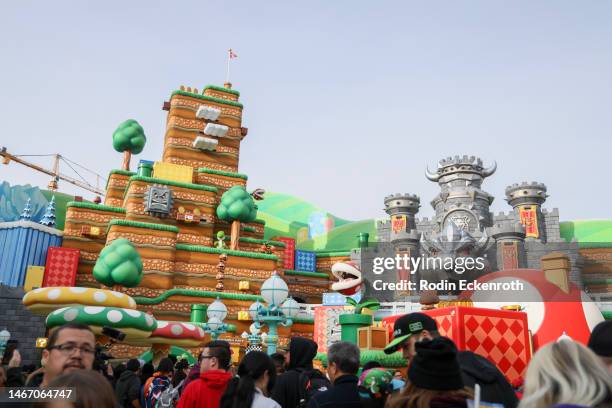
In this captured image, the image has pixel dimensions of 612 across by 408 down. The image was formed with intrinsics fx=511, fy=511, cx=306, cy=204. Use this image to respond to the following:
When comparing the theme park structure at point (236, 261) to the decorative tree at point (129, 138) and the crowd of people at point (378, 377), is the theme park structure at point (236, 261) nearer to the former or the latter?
the decorative tree at point (129, 138)

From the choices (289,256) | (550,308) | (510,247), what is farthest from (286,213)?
(550,308)

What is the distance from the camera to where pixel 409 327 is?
343 centimetres

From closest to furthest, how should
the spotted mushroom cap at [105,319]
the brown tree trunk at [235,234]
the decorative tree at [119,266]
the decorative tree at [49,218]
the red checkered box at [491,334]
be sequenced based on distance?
the red checkered box at [491,334] < the spotted mushroom cap at [105,319] < the decorative tree at [119,266] < the decorative tree at [49,218] < the brown tree trunk at [235,234]

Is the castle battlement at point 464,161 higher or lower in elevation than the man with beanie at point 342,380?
higher

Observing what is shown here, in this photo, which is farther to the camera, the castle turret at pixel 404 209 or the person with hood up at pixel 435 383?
the castle turret at pixel 404 209

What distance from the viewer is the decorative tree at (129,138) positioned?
28.4 m

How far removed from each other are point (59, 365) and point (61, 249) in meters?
23.2

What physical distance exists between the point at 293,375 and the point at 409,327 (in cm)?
161

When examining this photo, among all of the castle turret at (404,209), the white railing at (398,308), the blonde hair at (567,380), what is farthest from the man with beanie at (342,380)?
the castle turret at (404,209)

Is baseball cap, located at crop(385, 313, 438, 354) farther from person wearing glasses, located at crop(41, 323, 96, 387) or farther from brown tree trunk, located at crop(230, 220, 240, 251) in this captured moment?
brown tree trunk, located at crop(230, 220, 240, 251)

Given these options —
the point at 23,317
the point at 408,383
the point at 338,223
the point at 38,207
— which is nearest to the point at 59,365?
the point at 408,383

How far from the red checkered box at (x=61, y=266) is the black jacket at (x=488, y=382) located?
23.6 m

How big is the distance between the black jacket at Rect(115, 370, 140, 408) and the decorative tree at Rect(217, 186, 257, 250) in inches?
787

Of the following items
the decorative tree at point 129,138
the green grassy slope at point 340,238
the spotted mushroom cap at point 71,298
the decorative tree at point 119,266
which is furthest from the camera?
the green grassy slope at point 340,238
